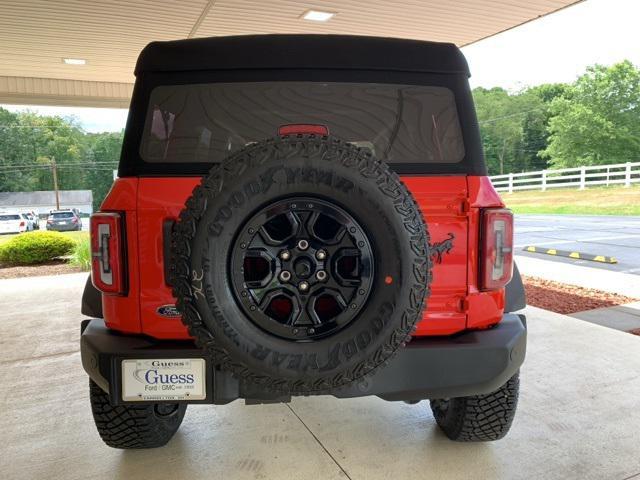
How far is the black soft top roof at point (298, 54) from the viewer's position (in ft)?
7.13

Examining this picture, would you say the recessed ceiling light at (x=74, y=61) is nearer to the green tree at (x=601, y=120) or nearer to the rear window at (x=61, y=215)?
the rear window at (x=61, y=215)

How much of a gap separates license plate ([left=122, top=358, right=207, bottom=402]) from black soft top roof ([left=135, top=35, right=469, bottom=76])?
1233 mm

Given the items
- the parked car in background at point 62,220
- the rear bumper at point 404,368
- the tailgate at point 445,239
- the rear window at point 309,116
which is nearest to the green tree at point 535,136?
the parked car in background at point 62,220

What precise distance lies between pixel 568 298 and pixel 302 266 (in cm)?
554

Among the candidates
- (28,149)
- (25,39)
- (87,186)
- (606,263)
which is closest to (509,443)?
(606,263)

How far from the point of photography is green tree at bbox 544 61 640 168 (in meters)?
39.2

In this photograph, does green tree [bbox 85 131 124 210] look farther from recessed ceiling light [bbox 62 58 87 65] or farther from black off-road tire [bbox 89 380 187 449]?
black off-road tire [bbox 89 380 187 449]

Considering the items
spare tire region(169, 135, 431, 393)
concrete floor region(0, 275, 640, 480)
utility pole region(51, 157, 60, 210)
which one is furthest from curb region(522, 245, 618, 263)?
utility pole region(51, 157, 60, 210)

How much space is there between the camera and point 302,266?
1800 millimetres

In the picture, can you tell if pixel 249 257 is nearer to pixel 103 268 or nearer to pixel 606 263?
pixel 103 268

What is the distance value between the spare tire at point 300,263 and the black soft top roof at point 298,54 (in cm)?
60

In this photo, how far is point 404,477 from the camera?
97.6 inches

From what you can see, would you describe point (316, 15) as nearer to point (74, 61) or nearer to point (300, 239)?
point (74, 61)

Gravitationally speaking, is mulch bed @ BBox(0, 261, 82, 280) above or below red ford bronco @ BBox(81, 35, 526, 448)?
below
